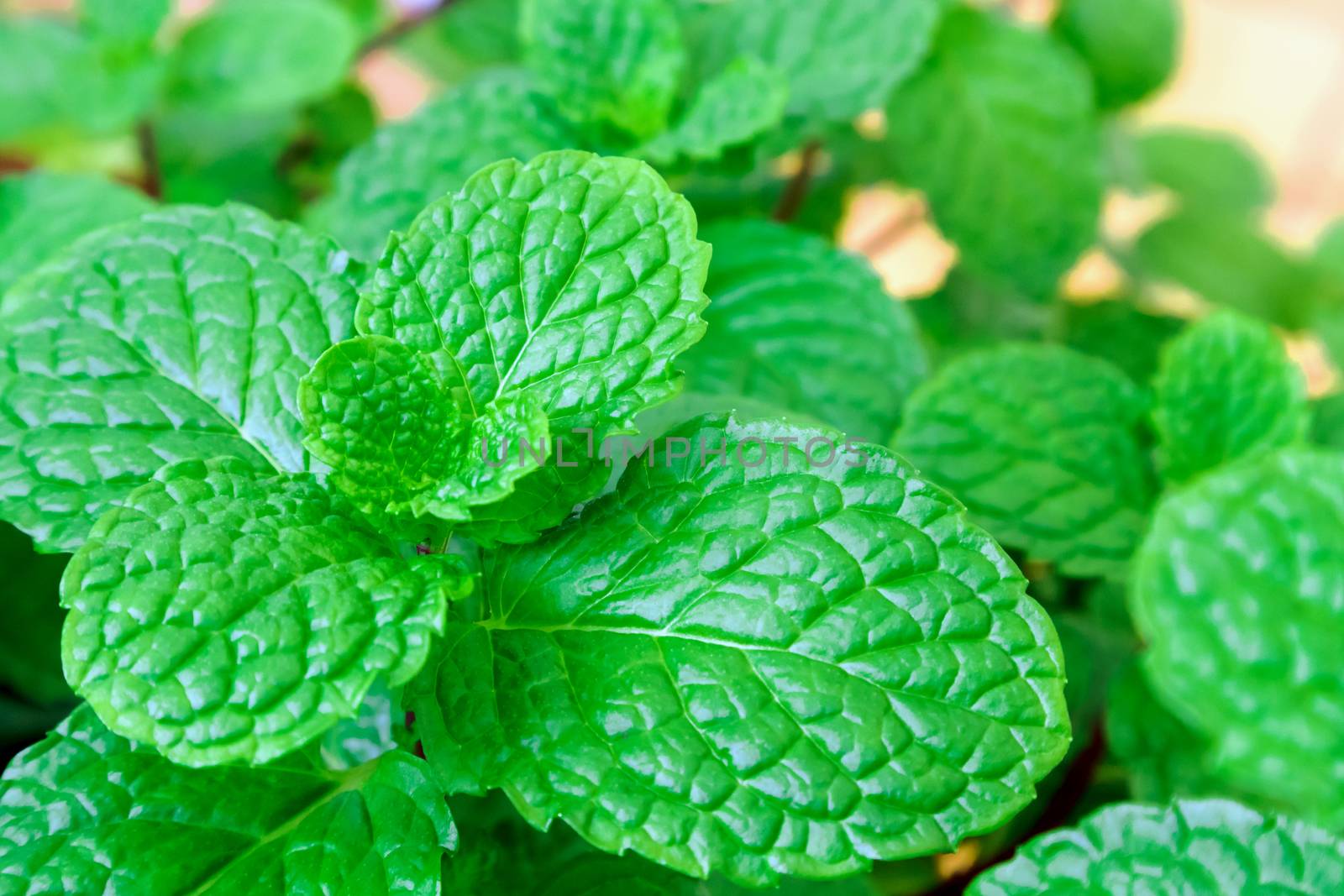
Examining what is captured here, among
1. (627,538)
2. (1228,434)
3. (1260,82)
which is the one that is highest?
(627,538)

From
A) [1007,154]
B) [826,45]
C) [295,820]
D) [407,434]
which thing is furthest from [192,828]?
[1007,154]

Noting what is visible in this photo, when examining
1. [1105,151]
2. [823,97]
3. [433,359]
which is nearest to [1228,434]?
[823,97]

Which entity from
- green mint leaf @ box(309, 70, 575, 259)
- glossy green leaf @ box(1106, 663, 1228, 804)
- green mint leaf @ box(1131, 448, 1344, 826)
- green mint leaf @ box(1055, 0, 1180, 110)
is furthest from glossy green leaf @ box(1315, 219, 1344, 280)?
green mint leaf @ box(1131, 448, 1344, 826)

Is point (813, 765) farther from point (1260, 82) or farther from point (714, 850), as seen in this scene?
point (1260, 82)

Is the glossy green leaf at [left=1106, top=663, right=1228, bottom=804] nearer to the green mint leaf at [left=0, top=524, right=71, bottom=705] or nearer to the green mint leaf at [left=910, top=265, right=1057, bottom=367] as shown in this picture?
the green mint leaf at [left=910, top=265, right=1057, bottom=367]

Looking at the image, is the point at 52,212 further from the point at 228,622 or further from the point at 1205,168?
the point at 1205,168

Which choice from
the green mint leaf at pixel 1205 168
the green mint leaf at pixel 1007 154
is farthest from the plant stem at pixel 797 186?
the green mint leaf at pixel 1205 168

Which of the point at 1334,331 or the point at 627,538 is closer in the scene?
the point at 627,538
